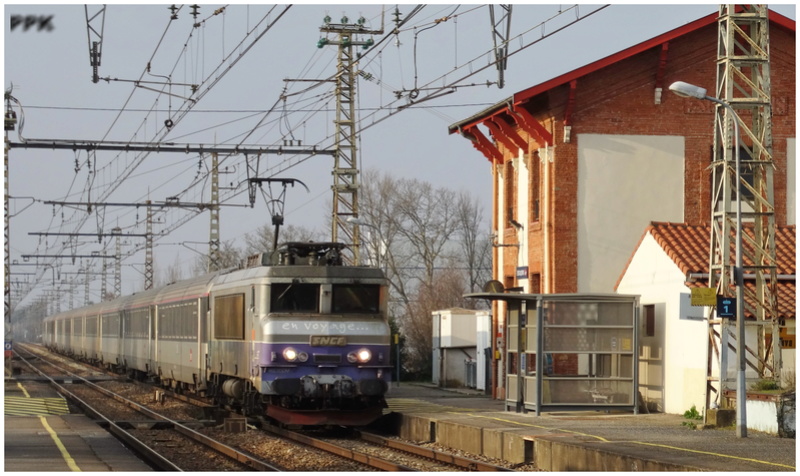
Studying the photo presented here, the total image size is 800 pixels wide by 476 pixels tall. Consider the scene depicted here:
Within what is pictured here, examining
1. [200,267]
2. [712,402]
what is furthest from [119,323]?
[200,267]

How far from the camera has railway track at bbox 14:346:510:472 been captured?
1817 cm

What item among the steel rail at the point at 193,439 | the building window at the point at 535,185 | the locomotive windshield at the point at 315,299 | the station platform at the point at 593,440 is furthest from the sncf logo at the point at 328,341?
the building window at the point at 535,185

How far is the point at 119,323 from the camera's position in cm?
4741

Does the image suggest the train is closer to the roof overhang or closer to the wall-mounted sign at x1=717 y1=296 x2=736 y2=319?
the wall-mounted sign at x1=717 y1=296 x2=736 y2=319

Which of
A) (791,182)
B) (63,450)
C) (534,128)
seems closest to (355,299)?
(63,450)

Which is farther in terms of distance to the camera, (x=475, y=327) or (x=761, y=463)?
(x=475, y=327)

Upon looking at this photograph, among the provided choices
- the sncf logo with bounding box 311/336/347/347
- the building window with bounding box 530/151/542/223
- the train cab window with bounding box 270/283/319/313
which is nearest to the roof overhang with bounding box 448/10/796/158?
the building window with bounding box 530/151/542/223

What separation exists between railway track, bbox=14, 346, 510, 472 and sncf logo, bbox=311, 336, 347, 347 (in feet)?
5.27

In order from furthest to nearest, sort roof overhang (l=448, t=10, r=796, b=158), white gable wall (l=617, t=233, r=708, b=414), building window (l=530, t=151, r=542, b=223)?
building window (l=530, t=151, r=542, b=223), roof overhang (l=448, t=10, r=796, b=158), white gable wall (l=617, t=233, r=708, b=414)

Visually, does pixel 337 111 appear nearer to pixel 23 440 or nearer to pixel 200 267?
pixel 23 440

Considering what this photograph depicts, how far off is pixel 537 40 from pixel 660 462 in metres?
7.95

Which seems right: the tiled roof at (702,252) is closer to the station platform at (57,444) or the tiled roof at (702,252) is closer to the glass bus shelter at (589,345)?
the glass bus shelter at (589,345)

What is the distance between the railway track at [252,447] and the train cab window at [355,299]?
2.21 metres

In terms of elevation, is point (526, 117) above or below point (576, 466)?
above
